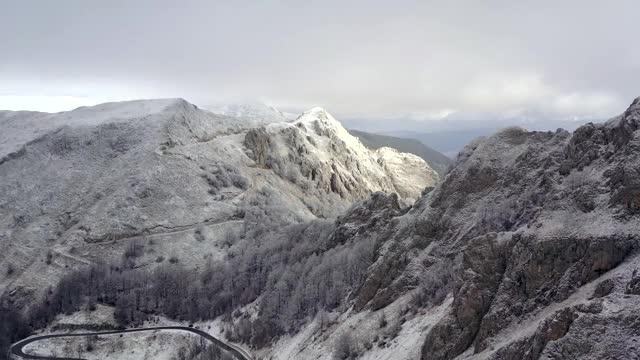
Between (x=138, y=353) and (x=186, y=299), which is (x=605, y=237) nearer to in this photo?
(x=138, y=353)

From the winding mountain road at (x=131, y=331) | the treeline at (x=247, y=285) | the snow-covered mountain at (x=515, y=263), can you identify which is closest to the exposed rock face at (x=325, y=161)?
the treeline at (x=247, y=285)

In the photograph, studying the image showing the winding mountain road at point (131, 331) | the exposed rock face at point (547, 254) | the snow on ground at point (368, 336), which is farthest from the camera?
the winding mountain road at point (131, 331)

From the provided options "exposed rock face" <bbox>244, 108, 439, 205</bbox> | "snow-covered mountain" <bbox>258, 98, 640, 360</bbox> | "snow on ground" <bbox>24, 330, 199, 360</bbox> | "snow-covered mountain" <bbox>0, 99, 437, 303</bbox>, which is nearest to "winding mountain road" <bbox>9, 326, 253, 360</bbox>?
"snow on ground" <bbox>24, 330, 199, 360</bbox>

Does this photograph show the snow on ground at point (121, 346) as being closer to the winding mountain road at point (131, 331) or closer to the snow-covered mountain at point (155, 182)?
the winding mountain road at point (131, 331)

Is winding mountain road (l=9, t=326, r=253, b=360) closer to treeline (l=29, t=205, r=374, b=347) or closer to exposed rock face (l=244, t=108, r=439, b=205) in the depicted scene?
treeline (l=29, t=205, r=374, b=347)

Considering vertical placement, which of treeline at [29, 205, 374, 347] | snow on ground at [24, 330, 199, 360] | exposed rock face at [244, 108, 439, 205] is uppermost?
exposed rock face at [244, 108, 439, 205]

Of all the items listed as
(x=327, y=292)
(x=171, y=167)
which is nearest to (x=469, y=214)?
(x=327, y=292)
